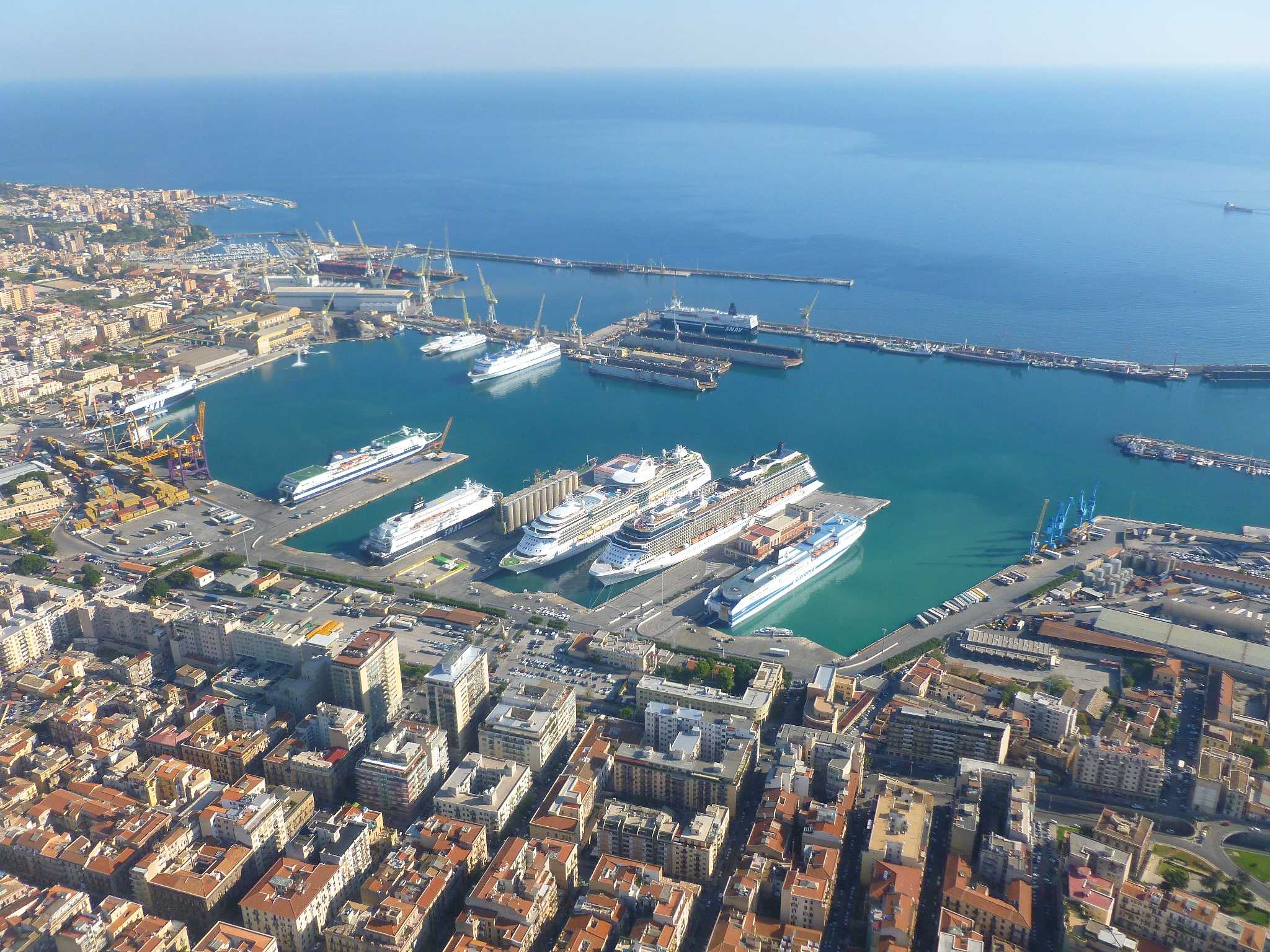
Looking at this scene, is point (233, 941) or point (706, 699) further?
point (706, 699)

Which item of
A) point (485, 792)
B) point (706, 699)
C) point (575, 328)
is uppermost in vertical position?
point (575, 328)

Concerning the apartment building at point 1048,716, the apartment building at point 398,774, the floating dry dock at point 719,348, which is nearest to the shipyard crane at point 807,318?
the floating dry dock at point 719,348

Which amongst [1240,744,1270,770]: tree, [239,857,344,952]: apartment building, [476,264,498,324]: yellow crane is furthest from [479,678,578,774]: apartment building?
[476,264,498,324]: yellow crane

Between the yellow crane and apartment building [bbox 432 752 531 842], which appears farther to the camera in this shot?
the yellow crane

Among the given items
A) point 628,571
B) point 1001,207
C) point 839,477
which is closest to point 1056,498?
point 839,477

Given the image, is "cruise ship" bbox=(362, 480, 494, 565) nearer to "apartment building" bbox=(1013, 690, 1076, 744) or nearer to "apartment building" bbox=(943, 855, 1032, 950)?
"apartment building" bbox=(1013, 690, 1076, 744)

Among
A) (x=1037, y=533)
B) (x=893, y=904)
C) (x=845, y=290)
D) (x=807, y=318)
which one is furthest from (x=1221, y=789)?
(x=845, y=290)

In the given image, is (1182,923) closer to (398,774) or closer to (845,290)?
(398,774)
